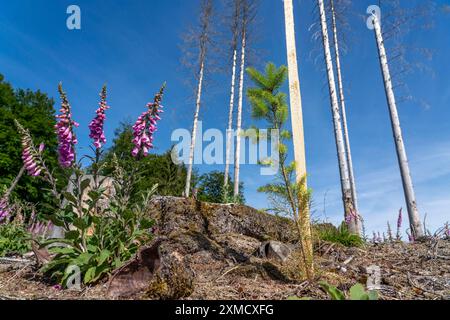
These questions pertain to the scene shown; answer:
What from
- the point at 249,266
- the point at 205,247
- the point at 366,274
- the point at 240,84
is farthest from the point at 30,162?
the point at 240,84

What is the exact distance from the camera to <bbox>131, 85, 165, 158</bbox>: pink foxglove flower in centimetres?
322

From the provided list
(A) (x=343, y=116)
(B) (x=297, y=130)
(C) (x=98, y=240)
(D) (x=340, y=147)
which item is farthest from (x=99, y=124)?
(A) (x=343, y=116)

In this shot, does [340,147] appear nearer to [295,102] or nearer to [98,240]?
[295,102]

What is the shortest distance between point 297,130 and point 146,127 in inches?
69.1

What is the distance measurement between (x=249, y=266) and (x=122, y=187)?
1604 millimetres

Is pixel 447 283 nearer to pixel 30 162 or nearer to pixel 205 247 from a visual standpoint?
pixel 205 247

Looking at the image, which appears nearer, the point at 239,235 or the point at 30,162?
the point at 30,162

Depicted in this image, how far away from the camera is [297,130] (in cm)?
353

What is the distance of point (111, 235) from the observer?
3.18 m


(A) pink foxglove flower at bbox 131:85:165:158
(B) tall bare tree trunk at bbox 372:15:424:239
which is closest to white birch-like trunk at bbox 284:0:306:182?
(A) pink foxglove flower at bbox 131:85:165:158

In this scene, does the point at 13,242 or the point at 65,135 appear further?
the point at 13,242

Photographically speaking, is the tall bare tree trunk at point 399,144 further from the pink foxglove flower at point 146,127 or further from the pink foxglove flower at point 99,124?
the pink foxglove flower at point 99,124

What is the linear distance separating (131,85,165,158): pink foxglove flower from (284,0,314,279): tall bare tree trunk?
1591 millimetres
